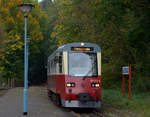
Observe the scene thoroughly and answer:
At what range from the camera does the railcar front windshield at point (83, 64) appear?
15719mm

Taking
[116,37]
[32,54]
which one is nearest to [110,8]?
[116,37]

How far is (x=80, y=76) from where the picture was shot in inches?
615

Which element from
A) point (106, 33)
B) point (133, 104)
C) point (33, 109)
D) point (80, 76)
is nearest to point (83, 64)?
point (80, 76)

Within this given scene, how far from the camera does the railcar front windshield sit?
15719 millimetres

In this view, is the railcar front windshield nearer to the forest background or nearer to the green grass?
the forest background

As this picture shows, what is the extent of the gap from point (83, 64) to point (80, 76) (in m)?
0.62

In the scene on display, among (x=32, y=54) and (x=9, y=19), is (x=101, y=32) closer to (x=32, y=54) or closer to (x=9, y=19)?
(x=9, y=19)

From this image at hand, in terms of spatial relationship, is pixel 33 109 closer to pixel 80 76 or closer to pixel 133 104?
pixel 80 76

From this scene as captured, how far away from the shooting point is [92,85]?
51.4ft

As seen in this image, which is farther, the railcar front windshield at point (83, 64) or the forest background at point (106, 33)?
the forest background at point (106, 33)

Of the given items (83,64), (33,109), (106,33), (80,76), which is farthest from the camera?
(106,33)

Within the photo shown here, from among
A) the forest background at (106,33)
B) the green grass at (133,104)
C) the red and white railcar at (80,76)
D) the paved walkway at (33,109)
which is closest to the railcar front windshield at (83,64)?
the red and white railcar at (80,76)

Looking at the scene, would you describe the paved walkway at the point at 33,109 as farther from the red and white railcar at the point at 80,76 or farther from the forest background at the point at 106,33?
the forest background at the point at 106,33

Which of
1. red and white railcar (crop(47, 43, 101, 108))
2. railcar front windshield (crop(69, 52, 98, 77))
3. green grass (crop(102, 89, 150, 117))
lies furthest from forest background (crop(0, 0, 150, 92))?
green grass (crop(102, 89, 150, 117))
